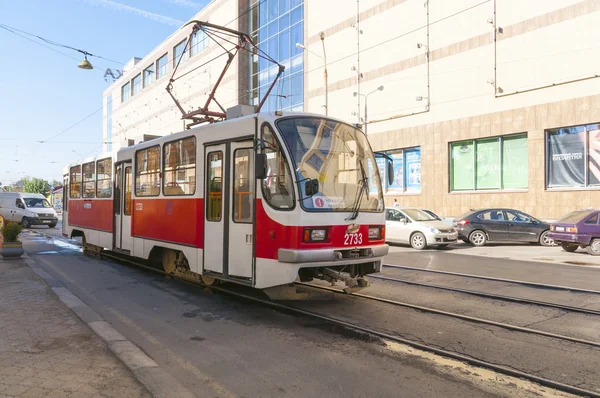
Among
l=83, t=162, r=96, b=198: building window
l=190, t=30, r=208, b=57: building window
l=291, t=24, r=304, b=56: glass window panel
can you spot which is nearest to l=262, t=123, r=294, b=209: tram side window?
l=83, t=162, r=96, b=198: building window

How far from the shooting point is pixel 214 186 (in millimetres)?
7402

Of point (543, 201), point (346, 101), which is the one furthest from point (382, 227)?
point (346, 101)

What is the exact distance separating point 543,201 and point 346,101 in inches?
531

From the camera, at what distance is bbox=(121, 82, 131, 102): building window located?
213 ft

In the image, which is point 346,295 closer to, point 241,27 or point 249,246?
point 249,246

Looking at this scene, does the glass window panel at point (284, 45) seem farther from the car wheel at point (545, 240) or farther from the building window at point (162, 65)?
the car wheel at point (545, 240)

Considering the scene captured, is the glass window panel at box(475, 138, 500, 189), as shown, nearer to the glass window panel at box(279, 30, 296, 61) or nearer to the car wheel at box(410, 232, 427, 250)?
the car wheel at box(410, 232, 427, 250)

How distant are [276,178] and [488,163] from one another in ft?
63.0

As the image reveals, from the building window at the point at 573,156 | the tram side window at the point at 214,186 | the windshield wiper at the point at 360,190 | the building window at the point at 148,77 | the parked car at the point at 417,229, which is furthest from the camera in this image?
the building window at the point at 148,77

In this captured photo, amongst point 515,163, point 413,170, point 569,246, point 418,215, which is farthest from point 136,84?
point 569,246

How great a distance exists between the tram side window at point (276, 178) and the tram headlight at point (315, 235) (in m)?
0.42

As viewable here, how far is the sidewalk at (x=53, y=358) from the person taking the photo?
12.7 ft

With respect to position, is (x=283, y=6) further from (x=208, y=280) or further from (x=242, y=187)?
(x=242, y=187)

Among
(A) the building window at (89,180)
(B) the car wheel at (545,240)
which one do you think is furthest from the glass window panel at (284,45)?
(A) the building window at (89,180)
